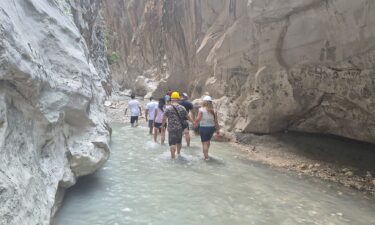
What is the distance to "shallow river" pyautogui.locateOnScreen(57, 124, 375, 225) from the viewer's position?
5402mm

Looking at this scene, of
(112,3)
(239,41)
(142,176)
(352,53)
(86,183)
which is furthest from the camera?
(112,3)

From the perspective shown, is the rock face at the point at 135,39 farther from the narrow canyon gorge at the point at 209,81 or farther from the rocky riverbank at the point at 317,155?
the rocky riverbank at the point at 317,155

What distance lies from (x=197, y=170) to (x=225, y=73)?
6.72 m

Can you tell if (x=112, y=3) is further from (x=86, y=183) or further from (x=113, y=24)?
(x=86, y=183)

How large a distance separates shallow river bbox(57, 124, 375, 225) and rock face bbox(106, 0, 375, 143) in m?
2.74

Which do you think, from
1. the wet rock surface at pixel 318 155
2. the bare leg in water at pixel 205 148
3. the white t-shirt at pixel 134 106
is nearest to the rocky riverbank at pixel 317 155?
the wet rock surface at pixel 318 155

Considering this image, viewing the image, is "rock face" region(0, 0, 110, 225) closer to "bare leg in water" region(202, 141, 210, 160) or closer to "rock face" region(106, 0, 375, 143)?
"bare leg in water" region(202, 141, 210, 160)

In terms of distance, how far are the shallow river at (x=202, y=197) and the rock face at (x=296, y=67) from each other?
274cm

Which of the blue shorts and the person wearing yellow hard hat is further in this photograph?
the blue shorts

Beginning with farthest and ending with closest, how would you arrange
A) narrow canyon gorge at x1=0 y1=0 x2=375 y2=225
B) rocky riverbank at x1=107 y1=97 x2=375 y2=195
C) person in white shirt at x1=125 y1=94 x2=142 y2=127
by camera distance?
1. person in white shirt at x1=125 y1=94 x2=142 y2=127
2. rocky riverbank at x1=107 y1=97 x2=375 y2=195
3. narrow canyon gorge at x1=0 y1=0 x2=375 y2=225

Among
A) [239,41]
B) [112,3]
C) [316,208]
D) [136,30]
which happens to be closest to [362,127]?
[316,208]

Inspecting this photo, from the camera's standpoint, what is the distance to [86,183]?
6453 mm

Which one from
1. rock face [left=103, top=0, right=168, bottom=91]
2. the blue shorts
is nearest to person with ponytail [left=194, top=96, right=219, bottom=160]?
the blue shorts

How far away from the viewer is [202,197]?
20.9ft
